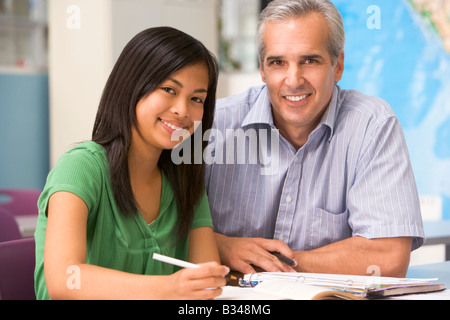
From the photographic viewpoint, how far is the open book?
1.03 m

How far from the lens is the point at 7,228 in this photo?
1865 millimetres

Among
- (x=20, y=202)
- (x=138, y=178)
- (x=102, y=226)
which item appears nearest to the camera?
(x=102, y=226)

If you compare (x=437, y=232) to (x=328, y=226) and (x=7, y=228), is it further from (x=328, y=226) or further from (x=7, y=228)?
(x=7, y=228)

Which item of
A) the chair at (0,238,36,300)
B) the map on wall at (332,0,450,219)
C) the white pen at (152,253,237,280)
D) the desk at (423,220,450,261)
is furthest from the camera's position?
the map on wall at (332,0,450,219)

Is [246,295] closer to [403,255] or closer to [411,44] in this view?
[403,255]

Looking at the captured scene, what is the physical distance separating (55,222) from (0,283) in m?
0.31

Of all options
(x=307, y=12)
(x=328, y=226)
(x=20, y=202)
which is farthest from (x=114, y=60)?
(x=328, y=226)

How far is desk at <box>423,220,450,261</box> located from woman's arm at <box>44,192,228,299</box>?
131cm

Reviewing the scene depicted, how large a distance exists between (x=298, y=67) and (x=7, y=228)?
1055mm

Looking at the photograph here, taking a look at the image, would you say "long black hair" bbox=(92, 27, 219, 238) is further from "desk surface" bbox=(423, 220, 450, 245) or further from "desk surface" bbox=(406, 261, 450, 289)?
"desk surface" bbox=(423, 220, 450, 245)

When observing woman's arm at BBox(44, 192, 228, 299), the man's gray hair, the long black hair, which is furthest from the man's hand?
the man's gray hair
